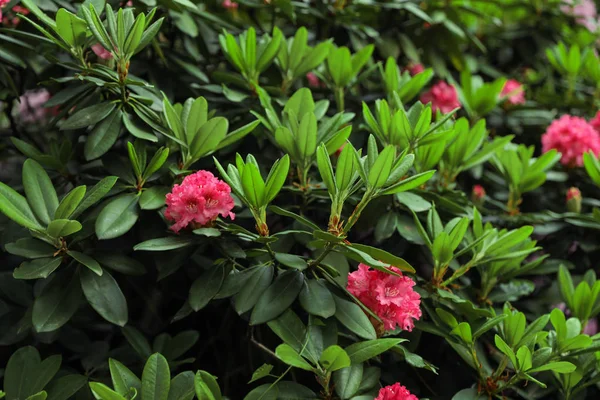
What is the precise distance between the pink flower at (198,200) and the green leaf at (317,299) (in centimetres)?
18

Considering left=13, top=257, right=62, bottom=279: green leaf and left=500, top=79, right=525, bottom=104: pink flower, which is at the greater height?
left=13, top=257, right=62, bottom=279: green leaf

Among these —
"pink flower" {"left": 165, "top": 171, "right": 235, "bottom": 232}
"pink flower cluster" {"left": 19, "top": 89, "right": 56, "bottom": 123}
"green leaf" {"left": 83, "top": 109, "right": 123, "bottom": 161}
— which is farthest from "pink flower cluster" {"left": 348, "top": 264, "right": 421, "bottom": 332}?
"pink flower cluster" {"left": 19, "top": 89, "right": 56, "bottom": 123}

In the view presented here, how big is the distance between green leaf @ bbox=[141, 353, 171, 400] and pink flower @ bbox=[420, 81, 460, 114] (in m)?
1.11

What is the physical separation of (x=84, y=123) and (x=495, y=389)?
0.87 metres

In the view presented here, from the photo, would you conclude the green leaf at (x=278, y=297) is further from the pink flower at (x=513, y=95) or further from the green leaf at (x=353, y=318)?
the pink flower at (x=513, y=95)

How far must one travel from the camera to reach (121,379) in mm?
987

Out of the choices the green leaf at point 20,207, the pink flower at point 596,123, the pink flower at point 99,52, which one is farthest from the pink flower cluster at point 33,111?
the pink flower at point 596,123

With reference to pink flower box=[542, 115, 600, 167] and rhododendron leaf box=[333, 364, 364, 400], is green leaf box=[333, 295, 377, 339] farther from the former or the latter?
pink flower box=[542, 115, 600, 167]

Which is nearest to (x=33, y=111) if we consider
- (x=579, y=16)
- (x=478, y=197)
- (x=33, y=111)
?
(x=33, y=111)

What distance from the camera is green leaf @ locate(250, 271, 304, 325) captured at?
1.01 metres

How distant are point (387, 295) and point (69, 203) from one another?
527mm

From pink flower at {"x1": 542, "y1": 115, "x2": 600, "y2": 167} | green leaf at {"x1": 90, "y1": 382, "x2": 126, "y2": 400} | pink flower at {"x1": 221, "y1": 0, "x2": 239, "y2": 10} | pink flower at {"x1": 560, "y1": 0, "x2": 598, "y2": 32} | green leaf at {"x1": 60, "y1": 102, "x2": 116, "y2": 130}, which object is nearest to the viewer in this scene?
green leaf at {"x1": 90, "y1": 382, "x2": 126, "y2": 400}

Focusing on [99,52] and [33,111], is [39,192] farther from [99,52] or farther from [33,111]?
[33,111]

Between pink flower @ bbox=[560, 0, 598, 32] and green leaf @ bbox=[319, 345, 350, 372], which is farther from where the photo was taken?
pink flower @ bbox=[560, 0, 598, 32]
